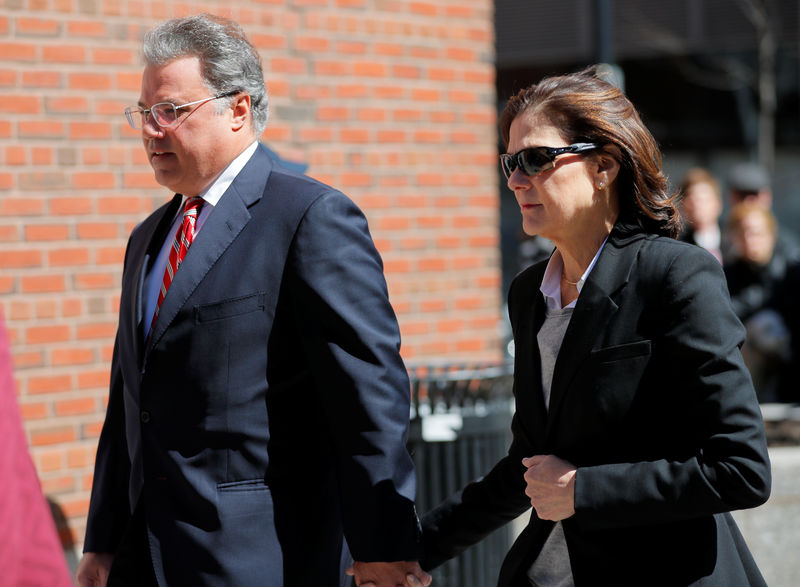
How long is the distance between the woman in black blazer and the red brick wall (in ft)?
7.94

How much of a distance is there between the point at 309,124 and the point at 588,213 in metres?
2.98

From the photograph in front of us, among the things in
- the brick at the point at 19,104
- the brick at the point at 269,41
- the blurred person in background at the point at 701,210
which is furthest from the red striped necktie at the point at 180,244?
the blurred person in background at the point at 701,210

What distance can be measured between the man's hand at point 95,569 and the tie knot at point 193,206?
3.12 ft

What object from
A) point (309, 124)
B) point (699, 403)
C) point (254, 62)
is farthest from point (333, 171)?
point (699, 403)

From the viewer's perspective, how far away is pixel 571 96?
2479mm

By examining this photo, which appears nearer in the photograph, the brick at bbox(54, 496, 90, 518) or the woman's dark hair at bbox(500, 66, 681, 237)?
the woman's dark hair at bbox(500, 66, 681, 237)

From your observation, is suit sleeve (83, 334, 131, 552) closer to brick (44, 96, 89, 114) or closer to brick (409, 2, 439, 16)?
brick (44, 96, 89, 114)

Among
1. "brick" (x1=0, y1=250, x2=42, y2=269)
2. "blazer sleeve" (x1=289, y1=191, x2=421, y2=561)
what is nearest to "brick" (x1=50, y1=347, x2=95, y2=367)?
"brick" (x1=0, y1=250, x2=42, y2=269)

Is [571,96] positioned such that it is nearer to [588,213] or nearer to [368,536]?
[588,213]

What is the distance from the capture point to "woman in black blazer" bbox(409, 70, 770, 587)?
7.25 feet

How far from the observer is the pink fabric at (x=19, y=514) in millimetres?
1692

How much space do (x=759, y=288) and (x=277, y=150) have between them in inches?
118

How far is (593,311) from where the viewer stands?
2.37 metres

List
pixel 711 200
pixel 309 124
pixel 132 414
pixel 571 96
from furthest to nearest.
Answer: pixel 711 200 → pixel 309 124 → pixel 132 414 → pixel 571 96
